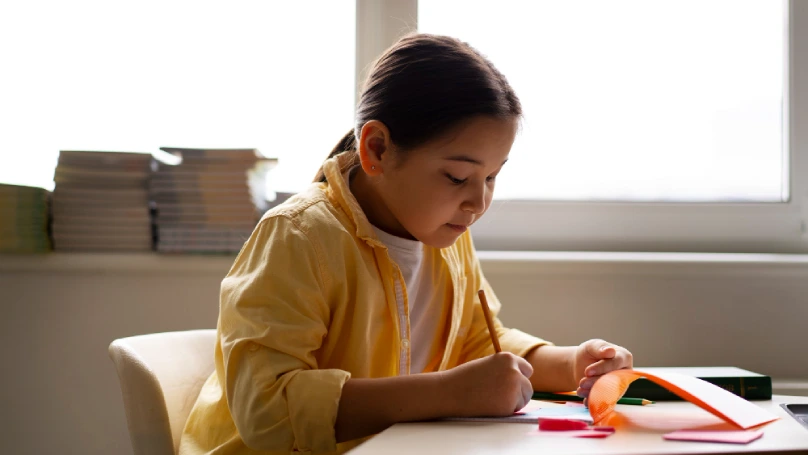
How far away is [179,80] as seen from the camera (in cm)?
188

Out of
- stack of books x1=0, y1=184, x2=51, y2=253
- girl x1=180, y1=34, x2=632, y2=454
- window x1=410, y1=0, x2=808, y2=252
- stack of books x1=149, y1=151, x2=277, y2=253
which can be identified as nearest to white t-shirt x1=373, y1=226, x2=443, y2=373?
girl x1=180, y1=34, x2=632, y2=454

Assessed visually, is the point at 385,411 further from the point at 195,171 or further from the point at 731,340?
the point at 731,340

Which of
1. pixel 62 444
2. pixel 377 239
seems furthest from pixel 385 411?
pixel 62 444

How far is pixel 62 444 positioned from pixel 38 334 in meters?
0.24

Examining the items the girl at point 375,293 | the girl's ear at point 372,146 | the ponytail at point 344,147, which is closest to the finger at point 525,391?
the girl at point 375,293

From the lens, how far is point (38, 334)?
5.34ft

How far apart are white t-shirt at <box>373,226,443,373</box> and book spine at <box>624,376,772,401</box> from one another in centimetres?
35

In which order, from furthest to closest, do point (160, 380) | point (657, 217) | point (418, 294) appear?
point (657, 217) → point (418, 294) → point (160, 380)

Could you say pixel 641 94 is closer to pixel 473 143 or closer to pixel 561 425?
pixel 473 143

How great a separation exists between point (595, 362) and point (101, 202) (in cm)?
109

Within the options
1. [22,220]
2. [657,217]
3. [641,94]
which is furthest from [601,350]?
[22,220]

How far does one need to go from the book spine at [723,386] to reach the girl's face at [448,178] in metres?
0.31

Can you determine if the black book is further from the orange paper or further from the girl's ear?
the girl's ear

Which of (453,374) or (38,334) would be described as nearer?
(453,374)
